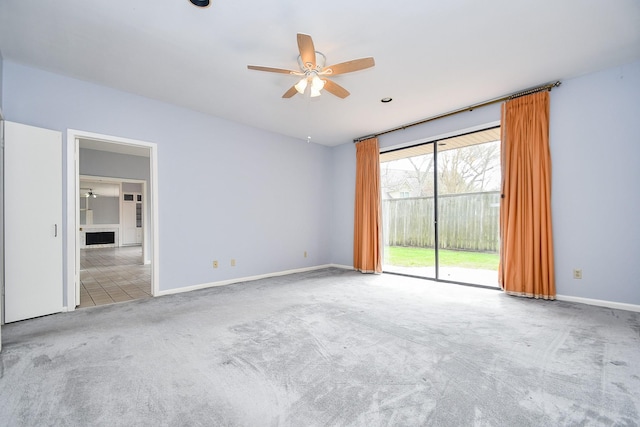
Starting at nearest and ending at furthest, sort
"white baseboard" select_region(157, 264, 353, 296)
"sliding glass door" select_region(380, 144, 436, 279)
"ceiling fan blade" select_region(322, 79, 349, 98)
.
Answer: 1. "ceiling fan blade" select_region(322, 79, 349, 98)
2. "white baseboard" select_region(157, 264, 353, 296)
3. "sliding glass door" select_region(380, 144, 436, 279)

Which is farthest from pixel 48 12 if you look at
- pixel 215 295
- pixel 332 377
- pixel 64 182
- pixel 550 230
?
pixel 550 230

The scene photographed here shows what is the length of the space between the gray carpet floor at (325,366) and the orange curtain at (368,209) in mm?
2020

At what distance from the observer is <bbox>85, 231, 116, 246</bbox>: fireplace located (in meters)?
10.5

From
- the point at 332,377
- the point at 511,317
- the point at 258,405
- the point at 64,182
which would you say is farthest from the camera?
the point at 64,182

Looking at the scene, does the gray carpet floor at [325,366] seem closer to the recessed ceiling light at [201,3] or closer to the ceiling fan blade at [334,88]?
the ceiling fan blade at [334,88]

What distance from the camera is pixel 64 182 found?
3.11m

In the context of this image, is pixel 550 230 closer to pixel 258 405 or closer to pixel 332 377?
→ pixel 332 377

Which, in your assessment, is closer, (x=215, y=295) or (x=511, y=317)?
(x=511, y=317)

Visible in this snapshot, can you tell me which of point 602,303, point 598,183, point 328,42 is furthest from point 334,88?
point 602,303

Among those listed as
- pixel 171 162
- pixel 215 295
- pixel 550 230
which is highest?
pixel 171 162

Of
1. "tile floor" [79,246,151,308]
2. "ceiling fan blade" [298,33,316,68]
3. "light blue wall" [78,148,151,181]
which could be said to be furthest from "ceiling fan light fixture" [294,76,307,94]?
"light blue wall" [78,148,151,181]

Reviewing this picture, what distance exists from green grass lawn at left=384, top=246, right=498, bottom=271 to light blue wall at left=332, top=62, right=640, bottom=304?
35.0 inches

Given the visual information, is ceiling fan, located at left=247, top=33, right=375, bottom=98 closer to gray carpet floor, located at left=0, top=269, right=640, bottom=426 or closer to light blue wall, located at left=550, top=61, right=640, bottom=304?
gray carpet floor, located at left=0, top=269, right=640, bottom=426

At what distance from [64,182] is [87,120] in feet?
2.55
